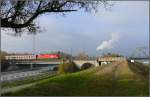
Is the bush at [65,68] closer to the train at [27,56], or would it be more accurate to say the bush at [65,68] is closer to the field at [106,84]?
the train at [27,56]

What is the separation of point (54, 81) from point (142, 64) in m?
1.54

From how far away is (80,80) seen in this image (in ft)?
Answer: 17.0

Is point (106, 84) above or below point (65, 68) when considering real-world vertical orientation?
below

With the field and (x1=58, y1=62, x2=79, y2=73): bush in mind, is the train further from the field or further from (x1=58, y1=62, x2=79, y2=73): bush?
the field

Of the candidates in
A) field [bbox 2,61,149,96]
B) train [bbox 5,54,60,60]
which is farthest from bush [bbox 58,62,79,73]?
field [bbox 2,61,149,96]

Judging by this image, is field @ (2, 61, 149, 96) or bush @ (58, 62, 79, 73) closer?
field @ (2, 61, 149, 96)

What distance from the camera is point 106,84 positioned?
5133 millimetres

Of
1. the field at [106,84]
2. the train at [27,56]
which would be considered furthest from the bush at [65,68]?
the field at [106,84]

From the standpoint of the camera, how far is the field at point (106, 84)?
4973 mm

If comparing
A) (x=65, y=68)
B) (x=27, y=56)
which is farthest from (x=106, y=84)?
(x=27, y=56)

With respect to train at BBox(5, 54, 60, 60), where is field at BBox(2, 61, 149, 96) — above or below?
below

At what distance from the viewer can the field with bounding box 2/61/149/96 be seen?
4.97m

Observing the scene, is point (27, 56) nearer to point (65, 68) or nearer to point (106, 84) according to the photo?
point (65, 68)

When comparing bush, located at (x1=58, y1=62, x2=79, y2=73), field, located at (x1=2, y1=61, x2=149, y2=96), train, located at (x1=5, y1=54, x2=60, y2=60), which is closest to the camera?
field, located at (x1=2, y1=61, x2=149, y2=96)
